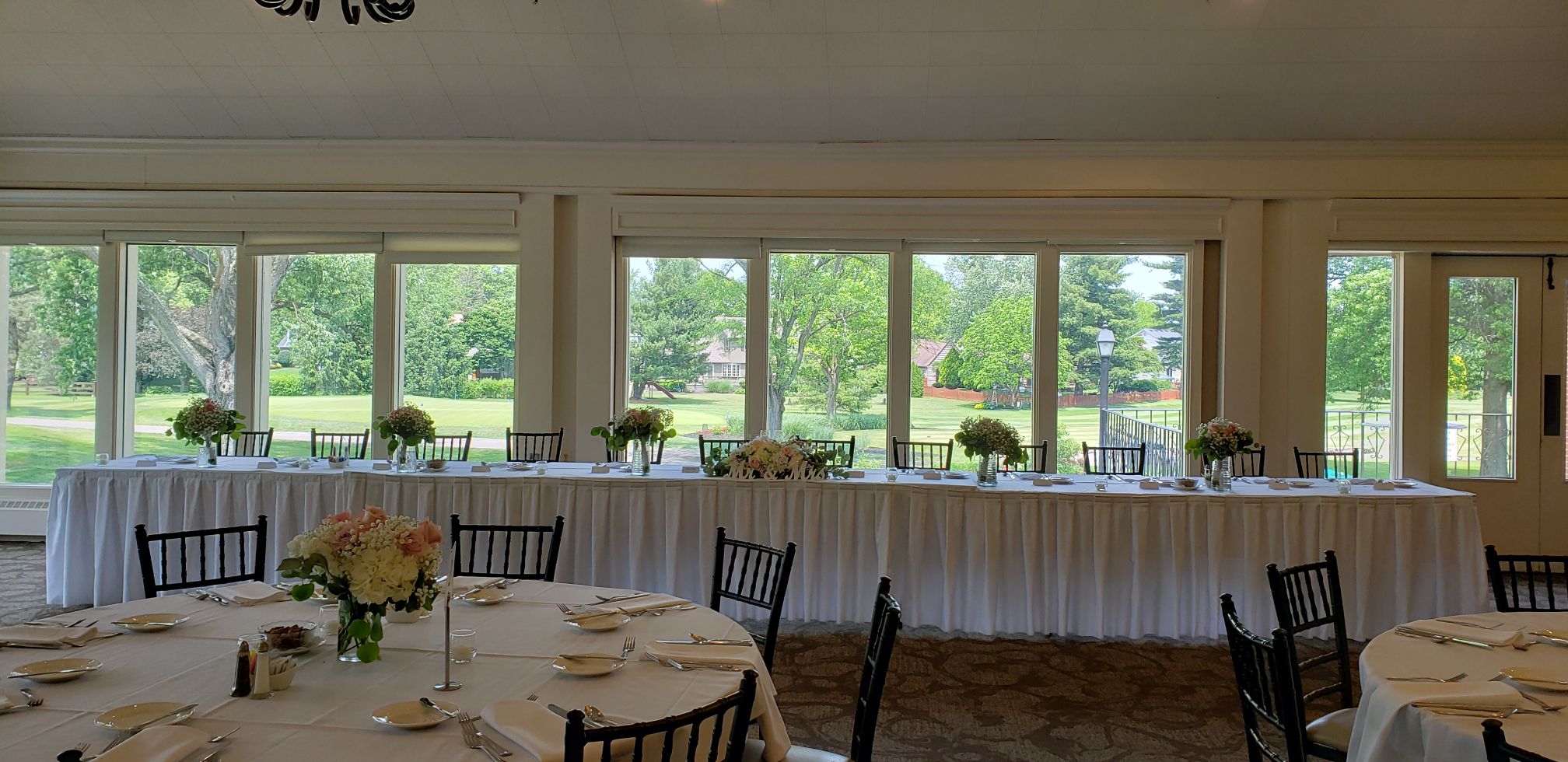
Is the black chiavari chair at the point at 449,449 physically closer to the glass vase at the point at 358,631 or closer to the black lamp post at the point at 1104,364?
the glass vase at the point at 358,631

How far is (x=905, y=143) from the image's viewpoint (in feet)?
23.3

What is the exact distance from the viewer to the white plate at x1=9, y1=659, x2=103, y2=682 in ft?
6.91

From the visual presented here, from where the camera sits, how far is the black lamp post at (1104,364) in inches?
290

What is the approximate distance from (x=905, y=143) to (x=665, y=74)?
1.95 m

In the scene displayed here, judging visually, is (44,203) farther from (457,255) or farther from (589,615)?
(589,615)

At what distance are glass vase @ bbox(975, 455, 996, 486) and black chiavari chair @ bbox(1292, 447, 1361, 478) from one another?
2.13 meters

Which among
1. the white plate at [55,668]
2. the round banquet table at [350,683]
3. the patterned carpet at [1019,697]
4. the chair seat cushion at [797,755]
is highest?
the white plate at [55,668]

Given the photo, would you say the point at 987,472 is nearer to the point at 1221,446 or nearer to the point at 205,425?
the point at 1221,446

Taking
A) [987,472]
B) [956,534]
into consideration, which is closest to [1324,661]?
[956,534]

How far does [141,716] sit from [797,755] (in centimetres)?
157

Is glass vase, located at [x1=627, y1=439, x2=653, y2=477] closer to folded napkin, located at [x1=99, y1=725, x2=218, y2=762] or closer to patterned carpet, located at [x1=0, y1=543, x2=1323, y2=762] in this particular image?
patterned carpet, located at [x1=0, y1=543, x2=1323, y2=762]

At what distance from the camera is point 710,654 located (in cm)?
239

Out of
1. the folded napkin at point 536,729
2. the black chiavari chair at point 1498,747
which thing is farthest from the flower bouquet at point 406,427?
the black chiavari chair at point 1498,747

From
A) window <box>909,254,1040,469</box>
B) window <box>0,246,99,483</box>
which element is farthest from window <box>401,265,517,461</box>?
window <box>909,254,1040,469</box>
